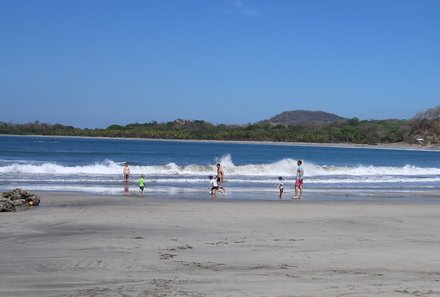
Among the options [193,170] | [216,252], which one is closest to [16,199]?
[216,252]

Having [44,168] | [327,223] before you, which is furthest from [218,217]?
[44,168]

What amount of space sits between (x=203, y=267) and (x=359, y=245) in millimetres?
3618

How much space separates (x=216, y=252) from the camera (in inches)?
401

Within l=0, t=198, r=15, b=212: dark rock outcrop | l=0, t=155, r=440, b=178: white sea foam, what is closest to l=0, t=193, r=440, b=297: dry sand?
l=0, t=198, r=15, b=212: dark rock outcrop

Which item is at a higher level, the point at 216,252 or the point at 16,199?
the point at 16,199

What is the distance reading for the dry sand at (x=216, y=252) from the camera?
7.77m

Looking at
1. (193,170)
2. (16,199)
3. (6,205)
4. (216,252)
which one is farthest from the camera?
(193,170)

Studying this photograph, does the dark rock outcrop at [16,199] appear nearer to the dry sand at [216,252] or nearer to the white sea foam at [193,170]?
the dry sand at [216,252]

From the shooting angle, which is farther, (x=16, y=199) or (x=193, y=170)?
(x=193, y=170)

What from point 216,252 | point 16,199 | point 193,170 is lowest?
point 193,170

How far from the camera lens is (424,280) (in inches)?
325

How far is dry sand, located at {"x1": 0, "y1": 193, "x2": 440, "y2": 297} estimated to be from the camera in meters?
7.77

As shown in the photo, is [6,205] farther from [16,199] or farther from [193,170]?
[193,170]

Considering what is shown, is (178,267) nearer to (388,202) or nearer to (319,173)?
(388,202)
